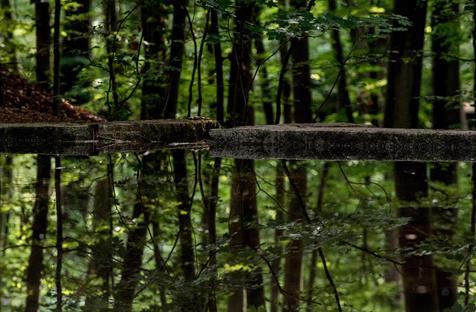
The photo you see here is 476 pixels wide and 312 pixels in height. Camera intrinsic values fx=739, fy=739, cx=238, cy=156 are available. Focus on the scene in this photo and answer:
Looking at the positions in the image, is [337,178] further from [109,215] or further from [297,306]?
[297,306]

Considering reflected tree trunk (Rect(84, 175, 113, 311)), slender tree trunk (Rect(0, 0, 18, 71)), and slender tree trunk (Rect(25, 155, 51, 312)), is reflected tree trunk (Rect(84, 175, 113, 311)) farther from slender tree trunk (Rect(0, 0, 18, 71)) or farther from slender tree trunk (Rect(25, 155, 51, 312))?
slender tree trunk (Rect(0, 0, 18, 71))

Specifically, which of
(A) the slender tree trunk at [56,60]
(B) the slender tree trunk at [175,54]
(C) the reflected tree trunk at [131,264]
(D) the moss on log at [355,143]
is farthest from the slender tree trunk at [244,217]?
(A) the slender tree trunk at [56,60]

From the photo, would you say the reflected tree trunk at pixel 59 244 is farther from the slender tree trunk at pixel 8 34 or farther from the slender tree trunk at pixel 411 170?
the slender tree trunk at pixel 8 34

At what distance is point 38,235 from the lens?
3908 millimetres

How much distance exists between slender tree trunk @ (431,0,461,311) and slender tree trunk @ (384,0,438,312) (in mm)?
179

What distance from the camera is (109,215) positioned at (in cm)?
431

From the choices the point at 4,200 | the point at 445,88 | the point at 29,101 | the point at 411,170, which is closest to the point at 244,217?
the point at 4,200

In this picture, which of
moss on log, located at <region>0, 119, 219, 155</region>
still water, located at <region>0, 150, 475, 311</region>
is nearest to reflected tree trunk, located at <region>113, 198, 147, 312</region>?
still water, located at <region>0, 150, 475, 311</region>

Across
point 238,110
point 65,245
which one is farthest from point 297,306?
point 238,110

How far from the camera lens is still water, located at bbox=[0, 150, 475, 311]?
2.97 meters

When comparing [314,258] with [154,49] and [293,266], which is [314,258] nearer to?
[293,266]

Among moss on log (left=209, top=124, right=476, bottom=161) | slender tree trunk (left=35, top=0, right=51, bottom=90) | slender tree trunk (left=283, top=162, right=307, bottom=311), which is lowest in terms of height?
slender tree trunk (left=283, top=162, right=307, bottom=311)

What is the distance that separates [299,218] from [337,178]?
9.29 ft

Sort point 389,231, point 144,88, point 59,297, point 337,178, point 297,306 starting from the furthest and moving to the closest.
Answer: point 144,88, point 337,178, point 389,231, point 297,306, point 59,297
